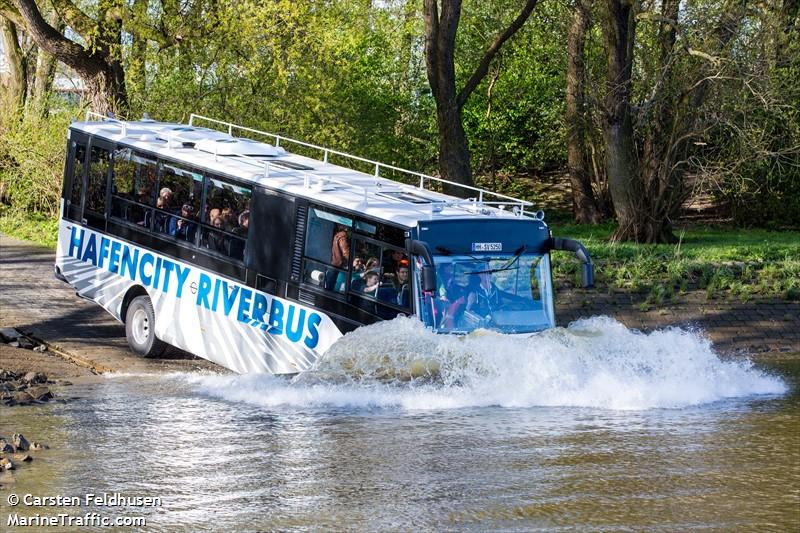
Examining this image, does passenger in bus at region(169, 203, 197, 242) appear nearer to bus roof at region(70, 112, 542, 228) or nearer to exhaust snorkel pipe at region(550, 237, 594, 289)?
bus roof at region(70, 112, 542, 228)

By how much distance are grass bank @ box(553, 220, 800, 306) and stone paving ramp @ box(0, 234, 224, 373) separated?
8087mm

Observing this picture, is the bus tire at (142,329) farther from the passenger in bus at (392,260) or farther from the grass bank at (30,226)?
the grass bank at (30,226)

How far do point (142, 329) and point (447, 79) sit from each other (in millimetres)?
13094

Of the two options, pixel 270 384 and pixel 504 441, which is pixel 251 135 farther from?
pixel 504 441

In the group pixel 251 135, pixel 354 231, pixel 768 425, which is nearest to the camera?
pixel 768 425

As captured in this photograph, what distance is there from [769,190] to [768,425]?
23283 millimetres

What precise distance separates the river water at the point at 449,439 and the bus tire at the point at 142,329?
143cm

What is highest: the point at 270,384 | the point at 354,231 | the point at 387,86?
the point at 387,86

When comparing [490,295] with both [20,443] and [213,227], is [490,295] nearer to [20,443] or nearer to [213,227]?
[213,227]

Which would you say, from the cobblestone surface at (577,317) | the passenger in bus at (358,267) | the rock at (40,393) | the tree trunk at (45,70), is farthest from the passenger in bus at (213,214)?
the tree trunk at (45,70)

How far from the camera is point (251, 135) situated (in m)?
30.3

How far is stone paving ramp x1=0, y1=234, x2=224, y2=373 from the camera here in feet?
59.7

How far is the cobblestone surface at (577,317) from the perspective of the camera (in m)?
19.3

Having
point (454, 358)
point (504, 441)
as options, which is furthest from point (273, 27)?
point (504, 441)
